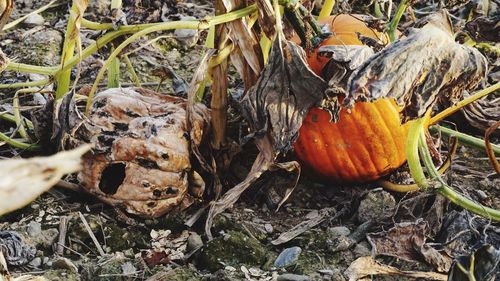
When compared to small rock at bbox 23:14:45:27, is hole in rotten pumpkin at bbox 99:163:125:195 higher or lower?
lower

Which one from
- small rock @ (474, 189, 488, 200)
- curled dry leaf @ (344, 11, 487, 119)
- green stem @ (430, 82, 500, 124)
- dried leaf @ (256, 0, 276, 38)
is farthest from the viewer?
small rock @ (474, 189, 488, 200)

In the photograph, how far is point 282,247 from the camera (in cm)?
235

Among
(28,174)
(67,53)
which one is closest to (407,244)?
(67,53)

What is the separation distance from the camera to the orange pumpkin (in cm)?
246

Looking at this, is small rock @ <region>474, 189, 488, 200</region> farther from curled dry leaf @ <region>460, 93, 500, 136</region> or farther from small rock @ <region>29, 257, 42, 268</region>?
small rock @ <region>29, 257, 42, 268</region>

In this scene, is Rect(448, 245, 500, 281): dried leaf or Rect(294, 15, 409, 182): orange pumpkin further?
Rect(294, 15, 409, 182): orange pumpkin

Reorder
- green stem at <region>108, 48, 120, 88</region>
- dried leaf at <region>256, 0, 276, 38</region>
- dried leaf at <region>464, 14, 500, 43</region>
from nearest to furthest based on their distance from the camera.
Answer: dried leaf at <region>256, 0, 276, 38</region>
dried leaf at <region>464, 14, 500, 43</region>
green stem at <region>108, 48, 120, 88</region>

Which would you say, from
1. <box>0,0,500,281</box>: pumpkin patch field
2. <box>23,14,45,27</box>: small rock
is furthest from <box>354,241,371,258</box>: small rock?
<box>23,14,45,27</box>: small rock

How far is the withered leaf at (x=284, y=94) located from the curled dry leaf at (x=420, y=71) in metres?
0.17

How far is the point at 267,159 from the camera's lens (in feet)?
7.89

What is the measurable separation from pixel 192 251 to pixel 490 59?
183 centimetres

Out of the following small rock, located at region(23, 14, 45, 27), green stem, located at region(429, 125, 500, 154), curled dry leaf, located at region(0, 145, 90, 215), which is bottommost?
green stem, located at region(429, 125, 500, 154)

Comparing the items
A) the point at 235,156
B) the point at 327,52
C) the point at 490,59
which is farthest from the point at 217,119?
the point at 490,59

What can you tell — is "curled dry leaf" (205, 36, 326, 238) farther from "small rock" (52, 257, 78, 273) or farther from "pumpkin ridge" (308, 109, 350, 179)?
"small rock" (52, 257, 78, 273)
